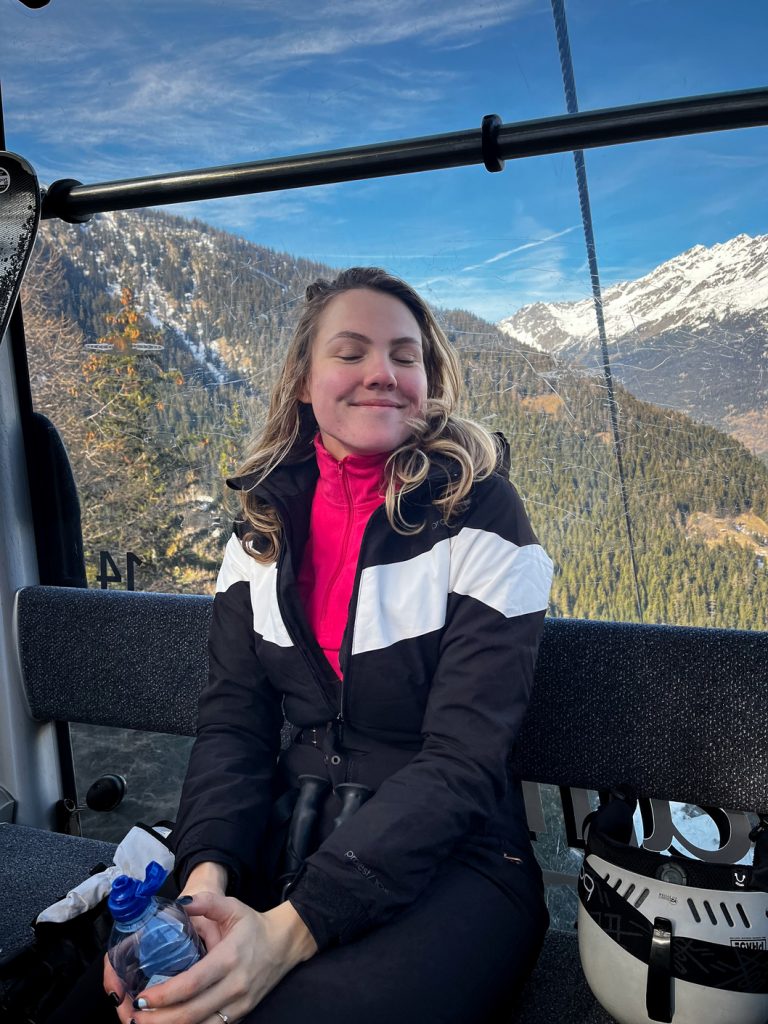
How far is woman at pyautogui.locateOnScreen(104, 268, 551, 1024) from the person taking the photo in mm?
1226

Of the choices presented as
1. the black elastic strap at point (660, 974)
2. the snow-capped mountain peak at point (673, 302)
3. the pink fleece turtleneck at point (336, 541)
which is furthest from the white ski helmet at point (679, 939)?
the snow-capped mountain peak at point (673, 302)

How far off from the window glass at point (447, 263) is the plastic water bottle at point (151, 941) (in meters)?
1.08

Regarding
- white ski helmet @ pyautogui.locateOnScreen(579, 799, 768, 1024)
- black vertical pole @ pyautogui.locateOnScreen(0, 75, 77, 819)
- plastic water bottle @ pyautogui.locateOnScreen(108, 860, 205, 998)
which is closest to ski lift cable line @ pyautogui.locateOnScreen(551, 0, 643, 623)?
white ski helmet @ pyautogui.locateOnScreen(579, 799, 768, 1024)

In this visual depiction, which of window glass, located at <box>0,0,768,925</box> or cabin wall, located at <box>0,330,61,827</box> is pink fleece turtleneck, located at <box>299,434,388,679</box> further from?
cabin wall, located at <box>0,330,61,827</box>

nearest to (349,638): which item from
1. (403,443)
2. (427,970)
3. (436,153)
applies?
(403,443)

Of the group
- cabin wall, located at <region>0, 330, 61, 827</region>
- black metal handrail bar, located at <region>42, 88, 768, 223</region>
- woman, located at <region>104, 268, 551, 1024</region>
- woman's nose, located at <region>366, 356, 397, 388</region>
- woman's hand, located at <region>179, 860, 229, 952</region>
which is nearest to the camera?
woman, located at <region>104, 268, 551, 1024</region>

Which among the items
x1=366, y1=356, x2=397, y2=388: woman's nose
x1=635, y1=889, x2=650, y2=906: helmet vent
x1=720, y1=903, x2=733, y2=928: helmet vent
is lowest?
x1=720, y1=903, x2=733, y2=928: helmet vent

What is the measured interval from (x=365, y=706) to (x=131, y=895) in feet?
1.63

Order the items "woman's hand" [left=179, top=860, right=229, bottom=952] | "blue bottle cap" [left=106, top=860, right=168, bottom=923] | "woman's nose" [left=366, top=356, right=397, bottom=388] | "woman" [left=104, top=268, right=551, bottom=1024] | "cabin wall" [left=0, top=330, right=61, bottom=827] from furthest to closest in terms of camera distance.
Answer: "cabin wall" [left=0, top=330, right=61, bottom=827] < "woman's nose" [left=366, top=356, right=397, bottom=388] < "woman's hand" [left=179, top=860, right=229, bottom=952] < "woman" [left=104, top=268, right=551, bottom=1024] < "blue bottle cap" [left=106, top=860, right=168, bottom=923]

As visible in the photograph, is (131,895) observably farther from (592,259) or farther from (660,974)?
(592,259)

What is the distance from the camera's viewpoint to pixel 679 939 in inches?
49.5

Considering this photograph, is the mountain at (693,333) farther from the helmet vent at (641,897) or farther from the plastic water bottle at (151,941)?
the plastic water bottle at (151,941)

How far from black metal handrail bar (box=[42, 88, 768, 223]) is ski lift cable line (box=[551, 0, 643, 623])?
8.0 inches

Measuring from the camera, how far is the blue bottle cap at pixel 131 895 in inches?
43.3
